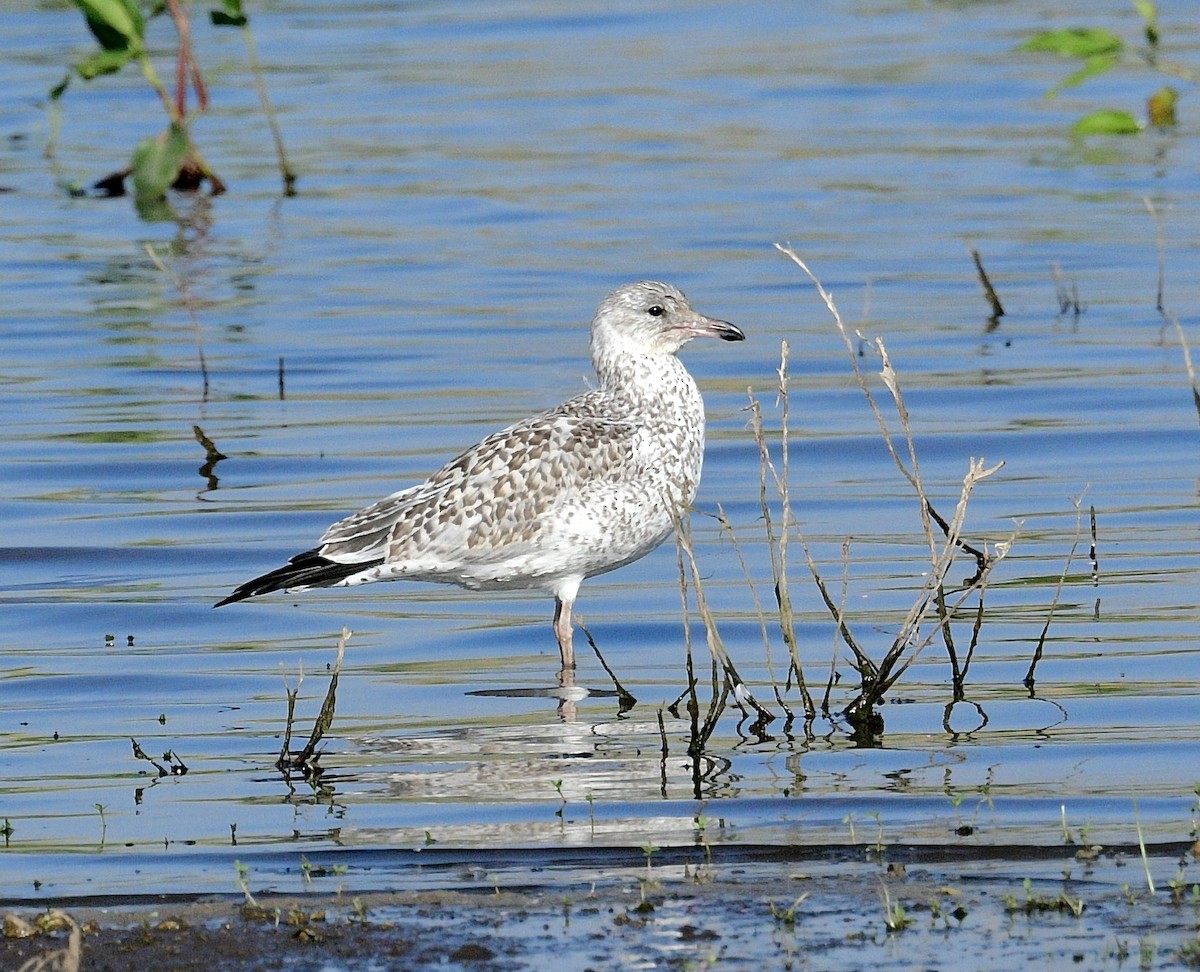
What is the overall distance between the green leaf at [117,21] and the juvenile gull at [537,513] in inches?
422

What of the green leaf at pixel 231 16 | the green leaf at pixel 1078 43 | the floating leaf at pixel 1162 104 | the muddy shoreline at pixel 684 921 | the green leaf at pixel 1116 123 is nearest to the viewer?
the muddy shoreline at pixel 684 921

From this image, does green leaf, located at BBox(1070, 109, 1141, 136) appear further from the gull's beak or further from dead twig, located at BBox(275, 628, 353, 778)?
dead twig, located at BBox(275, 628, 353, 778)

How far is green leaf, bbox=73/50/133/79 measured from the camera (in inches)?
755

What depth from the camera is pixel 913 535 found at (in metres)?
11.4

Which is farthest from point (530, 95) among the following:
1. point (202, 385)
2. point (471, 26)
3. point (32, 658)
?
point (32, 658)

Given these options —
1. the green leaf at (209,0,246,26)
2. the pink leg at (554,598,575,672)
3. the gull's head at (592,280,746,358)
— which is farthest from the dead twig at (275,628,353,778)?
the green leaf at (209,0,246,26)

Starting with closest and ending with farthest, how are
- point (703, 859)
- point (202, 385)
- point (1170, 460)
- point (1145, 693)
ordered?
point (703, 859)
point (1145, 693)
point (1170, 460)
point (202, 385)

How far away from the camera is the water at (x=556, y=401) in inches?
303

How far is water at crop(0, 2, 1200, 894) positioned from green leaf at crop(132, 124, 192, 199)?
1.71 feet

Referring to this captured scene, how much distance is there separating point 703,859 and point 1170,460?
6.86 meters

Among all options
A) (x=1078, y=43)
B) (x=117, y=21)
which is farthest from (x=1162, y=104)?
(x=1078, y=43)

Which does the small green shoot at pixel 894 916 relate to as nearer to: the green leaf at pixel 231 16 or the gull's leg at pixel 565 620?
the gull's leg at pixel 565 620

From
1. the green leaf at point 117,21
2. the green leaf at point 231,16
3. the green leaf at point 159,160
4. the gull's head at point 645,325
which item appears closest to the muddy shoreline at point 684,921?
the gull's head at point 645,325

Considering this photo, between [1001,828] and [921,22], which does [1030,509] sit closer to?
[1001,828]
